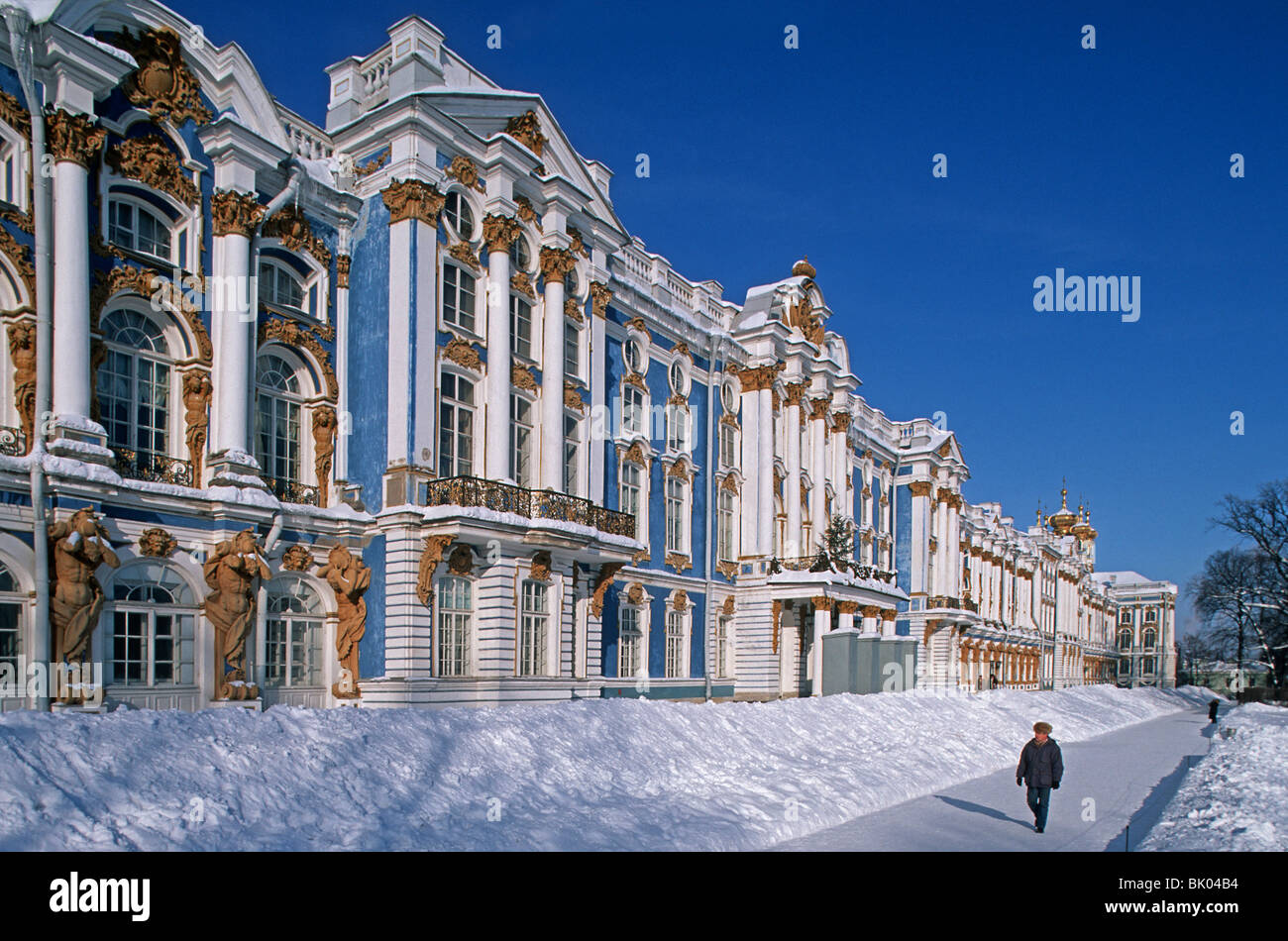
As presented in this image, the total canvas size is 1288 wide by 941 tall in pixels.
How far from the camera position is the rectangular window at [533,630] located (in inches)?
866

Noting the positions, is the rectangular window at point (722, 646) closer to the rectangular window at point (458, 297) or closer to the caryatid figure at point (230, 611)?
the rectangular window at point (458, 297)

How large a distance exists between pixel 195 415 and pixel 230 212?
3.84 meters

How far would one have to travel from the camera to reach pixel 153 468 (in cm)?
1731

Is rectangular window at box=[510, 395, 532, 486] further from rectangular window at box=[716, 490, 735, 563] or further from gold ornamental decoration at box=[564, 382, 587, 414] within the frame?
rectangular window at box=[716, 490, 735, 563]

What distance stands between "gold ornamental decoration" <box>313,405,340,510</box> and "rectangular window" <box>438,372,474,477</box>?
2258 millimetres

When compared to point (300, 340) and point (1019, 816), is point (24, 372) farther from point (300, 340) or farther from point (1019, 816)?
point (1019, 816)

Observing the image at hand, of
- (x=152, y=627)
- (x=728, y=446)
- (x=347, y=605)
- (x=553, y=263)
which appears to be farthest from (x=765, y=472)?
(x=152, y=627)

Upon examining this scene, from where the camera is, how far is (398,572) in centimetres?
2003

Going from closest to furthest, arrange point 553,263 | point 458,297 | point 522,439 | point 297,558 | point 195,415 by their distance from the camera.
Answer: point 195,415
point 297,558
point 458,297
point 522,439
point 553,263

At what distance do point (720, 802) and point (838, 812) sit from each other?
5.76ft

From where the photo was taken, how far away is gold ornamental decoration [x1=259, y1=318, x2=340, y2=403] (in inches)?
770

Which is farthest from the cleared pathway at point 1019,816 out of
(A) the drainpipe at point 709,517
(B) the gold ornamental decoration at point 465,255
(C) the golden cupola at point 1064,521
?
(C) the golden cupola at point 1064,521

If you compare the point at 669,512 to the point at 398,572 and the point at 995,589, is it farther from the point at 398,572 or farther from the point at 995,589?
the point at 995,589

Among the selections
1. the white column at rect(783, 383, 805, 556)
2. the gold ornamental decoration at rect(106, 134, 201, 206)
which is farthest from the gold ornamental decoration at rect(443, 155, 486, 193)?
the white column at rect(783, 383, 805, 556)
